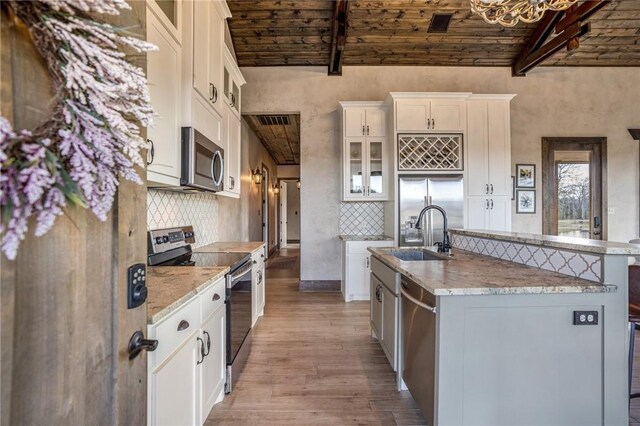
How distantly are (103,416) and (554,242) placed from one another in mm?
2100

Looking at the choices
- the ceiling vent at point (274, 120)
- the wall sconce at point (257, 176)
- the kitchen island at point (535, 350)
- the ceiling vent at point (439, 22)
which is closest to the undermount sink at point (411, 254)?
the kitchen island at point (535, 350)

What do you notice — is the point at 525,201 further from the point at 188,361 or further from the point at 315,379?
the point at 188,361

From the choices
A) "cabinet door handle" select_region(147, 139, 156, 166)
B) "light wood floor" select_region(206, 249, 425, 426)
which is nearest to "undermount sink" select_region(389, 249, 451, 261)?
Result: "light wood floor" select_region(206, 249, 425, 426)

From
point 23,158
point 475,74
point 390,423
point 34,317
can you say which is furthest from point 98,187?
point 475,74

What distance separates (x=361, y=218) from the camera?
480 cm

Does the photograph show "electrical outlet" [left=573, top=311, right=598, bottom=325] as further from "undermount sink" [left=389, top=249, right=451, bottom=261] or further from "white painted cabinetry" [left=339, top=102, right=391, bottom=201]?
"white painted cabinetry" [left=339, top=102, right=391, bottom=201]

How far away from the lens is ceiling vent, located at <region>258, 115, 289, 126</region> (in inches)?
204

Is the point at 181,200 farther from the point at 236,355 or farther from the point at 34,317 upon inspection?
the point at 34,317

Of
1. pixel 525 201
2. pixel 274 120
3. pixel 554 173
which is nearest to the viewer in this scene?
pixel 525 201

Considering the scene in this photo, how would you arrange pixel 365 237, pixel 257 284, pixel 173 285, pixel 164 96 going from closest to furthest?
pixel 173 285, pixel 164 96, pixel 257 284, pixel 365 237

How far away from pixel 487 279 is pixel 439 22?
13.2 feet

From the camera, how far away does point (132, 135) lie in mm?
684

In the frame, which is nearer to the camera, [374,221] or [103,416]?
[103,416]

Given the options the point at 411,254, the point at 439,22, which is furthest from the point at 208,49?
the point at 439,22
